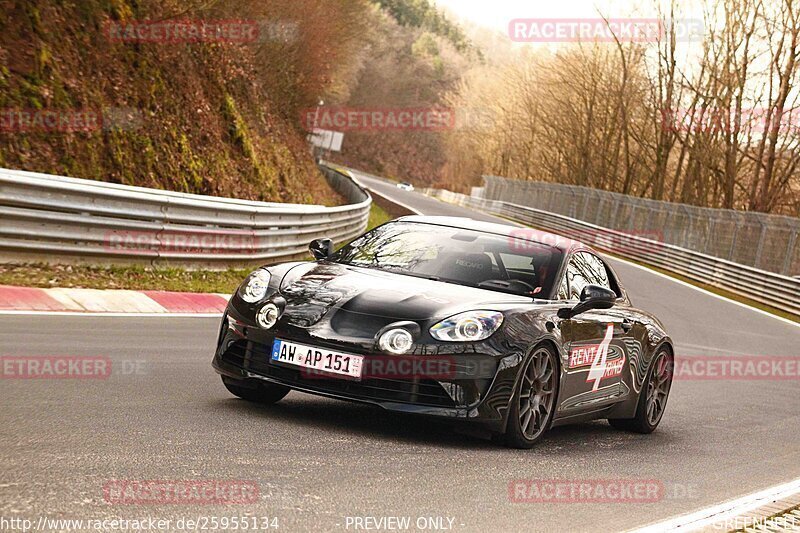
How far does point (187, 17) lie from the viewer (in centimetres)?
2416

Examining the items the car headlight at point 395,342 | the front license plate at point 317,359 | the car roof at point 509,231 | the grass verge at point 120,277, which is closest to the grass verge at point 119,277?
the grass verge at point 120,277

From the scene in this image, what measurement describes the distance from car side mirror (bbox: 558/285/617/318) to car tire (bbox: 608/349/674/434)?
1.73 m

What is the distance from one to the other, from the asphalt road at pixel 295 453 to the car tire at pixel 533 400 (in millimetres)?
130

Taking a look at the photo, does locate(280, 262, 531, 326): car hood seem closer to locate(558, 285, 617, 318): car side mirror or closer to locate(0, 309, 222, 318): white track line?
locate(558, 285, 617, 318): car side mirror

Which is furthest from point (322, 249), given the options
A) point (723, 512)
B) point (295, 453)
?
point (723, 512)

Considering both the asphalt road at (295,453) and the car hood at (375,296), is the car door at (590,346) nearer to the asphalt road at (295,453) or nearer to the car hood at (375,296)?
the asphalt road at (295,453)

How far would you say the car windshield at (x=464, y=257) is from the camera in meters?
7.55

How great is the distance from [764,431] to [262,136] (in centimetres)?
2305

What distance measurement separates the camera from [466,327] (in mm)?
6539

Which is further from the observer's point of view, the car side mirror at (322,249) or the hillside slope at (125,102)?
the hillside slope at (125,102)

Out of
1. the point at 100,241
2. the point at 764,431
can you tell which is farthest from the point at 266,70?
the point at 764,431

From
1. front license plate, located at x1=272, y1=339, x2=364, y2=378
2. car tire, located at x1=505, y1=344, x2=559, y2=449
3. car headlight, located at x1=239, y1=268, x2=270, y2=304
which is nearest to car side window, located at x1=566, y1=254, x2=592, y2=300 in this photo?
car tire, located at x1=505, y1=344, x2=559, y2=449

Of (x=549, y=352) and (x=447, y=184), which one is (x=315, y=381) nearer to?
(x=549, y=352)

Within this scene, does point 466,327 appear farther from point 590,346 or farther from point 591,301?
point 590,346
